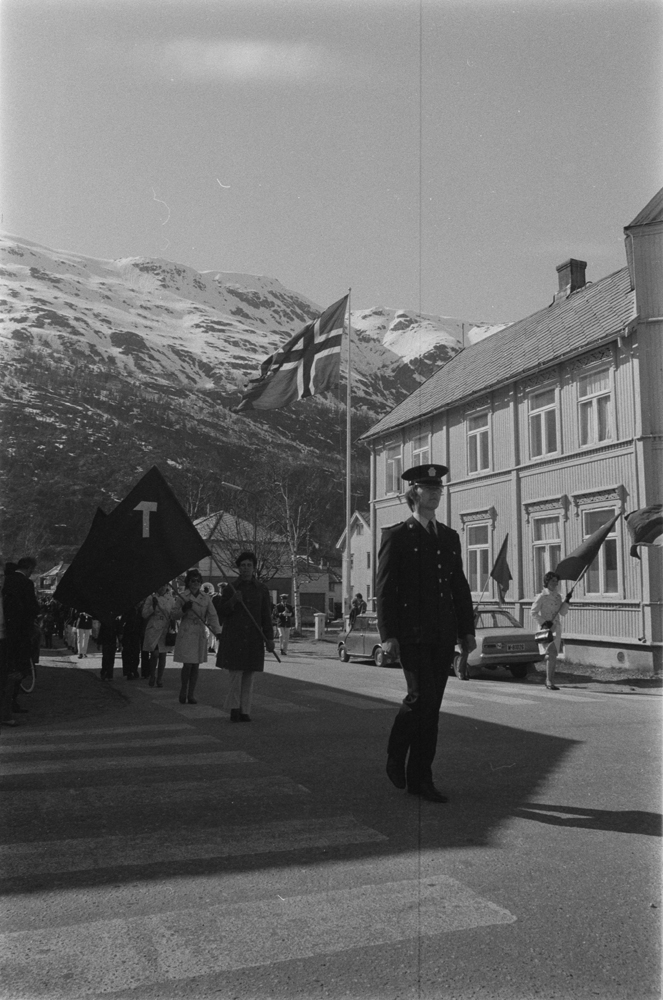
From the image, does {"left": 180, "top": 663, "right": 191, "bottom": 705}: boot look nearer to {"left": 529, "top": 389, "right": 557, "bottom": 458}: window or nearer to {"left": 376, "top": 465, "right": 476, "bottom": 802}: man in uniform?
{"left": 376, "top": 465, "right": 476, "bottom": 802}: man in uniform

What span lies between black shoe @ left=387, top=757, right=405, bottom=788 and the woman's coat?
3824mm

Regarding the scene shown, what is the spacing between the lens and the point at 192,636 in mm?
12320

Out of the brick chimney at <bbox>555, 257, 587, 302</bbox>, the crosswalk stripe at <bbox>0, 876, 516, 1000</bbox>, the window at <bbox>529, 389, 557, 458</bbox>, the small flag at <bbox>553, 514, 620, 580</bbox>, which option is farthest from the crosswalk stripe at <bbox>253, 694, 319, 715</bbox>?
the brick chimney at <bbox>555, 257, 587, 302</bbox>

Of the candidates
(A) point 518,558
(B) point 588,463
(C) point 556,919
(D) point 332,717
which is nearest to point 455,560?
(C) point 556,919

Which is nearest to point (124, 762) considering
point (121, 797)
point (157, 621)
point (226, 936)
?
point (121, 797)

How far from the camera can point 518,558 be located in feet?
86.3

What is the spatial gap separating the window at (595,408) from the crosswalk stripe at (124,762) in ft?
55.8

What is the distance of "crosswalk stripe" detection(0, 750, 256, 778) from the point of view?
7.36 meters

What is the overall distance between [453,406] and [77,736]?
2214 cm

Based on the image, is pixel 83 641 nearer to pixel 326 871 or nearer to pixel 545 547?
pixel 545 547

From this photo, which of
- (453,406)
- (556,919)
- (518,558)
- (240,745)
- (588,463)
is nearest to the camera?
(556,919)

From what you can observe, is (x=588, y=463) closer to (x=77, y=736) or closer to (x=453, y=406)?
(x=453, y=406)

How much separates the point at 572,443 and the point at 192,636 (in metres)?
14.6

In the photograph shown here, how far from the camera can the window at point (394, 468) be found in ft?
112
